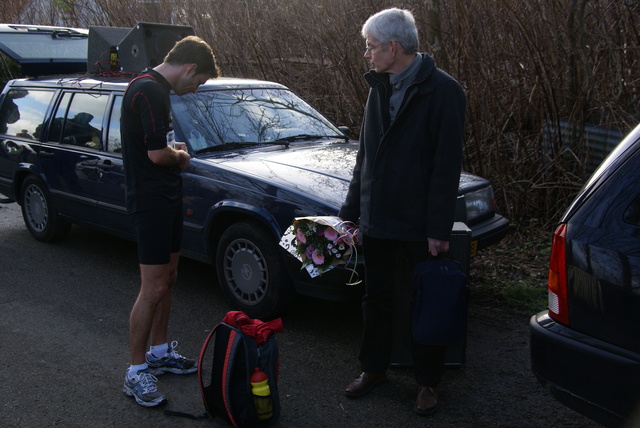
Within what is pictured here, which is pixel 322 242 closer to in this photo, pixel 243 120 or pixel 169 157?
pixel 169 157

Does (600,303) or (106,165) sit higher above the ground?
(600,303)

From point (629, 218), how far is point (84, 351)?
137 inches

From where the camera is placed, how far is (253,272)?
482cm

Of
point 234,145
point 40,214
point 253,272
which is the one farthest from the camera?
point 40,214

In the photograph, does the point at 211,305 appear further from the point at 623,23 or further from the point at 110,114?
the point at 623,23

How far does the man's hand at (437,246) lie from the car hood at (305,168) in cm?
105

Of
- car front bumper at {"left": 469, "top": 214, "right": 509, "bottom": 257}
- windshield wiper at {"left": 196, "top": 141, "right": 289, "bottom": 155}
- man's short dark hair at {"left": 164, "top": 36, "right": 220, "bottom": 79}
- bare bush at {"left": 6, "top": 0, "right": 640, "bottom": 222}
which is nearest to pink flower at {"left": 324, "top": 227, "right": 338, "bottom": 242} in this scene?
man's short dark hair at {"left": 164, "top": 36, "right": 220, "bottom": 79}

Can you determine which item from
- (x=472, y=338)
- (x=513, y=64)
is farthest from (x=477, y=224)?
(x=513, y=64)

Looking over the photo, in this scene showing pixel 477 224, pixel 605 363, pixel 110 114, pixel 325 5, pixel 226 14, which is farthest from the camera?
pixel 226 14

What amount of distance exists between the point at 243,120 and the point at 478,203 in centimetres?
212

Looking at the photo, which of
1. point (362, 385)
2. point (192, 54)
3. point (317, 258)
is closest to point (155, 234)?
point (317, 258)

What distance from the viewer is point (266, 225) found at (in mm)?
4660

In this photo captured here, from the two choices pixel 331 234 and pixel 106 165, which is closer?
pixel 331 234

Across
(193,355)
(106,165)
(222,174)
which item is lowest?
(193,355)
